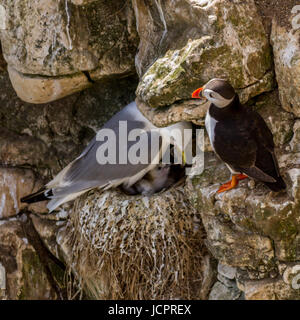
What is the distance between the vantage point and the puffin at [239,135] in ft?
7.19

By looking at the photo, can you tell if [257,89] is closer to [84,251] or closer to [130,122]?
[130,122]

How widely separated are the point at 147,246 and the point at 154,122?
734mm

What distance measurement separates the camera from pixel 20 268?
365cm

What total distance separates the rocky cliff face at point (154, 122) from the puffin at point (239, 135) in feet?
0.39

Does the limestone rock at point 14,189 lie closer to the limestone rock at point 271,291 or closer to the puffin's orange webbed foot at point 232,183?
the puffin's orange webbed foot at point 232,183

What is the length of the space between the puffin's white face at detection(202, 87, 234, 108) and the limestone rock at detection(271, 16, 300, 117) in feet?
0.94

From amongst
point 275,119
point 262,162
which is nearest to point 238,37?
point 275,119

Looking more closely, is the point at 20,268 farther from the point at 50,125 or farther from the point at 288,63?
the point at 288,63

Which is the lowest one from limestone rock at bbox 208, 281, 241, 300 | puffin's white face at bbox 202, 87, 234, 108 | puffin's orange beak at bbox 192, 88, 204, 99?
limestone rock at bbox 208, 281, 241, 300

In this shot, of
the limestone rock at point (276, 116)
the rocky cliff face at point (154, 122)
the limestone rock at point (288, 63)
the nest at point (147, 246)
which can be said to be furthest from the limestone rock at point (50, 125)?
the limestone rock at point (288, 63)

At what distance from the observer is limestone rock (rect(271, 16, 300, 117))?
2.27m

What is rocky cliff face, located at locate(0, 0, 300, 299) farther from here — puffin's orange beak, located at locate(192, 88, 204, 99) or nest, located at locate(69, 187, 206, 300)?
puffin's orange beak, located at locate(192, 88, 204, 99)

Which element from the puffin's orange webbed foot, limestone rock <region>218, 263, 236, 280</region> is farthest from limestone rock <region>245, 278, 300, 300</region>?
the puffin's orange webbed foot
